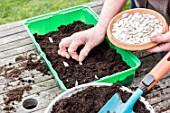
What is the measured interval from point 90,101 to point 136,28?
49 cm

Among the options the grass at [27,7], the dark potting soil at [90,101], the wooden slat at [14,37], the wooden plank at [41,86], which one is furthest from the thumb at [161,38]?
the grass at [27,7]

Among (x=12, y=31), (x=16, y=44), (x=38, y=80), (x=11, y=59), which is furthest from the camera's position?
(x=12, y=31)

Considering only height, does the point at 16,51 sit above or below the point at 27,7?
below

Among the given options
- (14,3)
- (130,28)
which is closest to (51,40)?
(130,28)

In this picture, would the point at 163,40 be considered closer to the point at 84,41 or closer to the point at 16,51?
the point at 84,41

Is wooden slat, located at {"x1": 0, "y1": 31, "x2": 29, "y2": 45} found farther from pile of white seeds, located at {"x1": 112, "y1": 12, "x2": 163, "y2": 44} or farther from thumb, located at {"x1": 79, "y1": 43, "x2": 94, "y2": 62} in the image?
pile of white seeds, located at {"x1": 112, "y1": 12, "x2": 163, "y2": 44}

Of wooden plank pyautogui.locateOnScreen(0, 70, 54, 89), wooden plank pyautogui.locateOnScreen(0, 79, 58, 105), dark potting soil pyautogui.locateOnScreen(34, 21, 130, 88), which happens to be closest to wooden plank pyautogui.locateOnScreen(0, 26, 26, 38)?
dark potting soil pyautogui.locateOnScreen(34, 21, 130, 88)

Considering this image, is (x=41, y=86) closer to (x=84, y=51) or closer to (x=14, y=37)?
(x=84, y=51)

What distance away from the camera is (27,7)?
2924 mm

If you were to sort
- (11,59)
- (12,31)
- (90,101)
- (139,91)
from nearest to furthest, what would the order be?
(139,91), (90,101), (11,59), (12,31)

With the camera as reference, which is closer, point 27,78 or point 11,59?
point 27,78

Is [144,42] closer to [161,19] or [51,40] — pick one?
[161,19]

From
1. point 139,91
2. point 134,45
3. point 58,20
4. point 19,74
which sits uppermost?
point 58,20

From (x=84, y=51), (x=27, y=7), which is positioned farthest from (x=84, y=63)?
(x=27, y=7)
